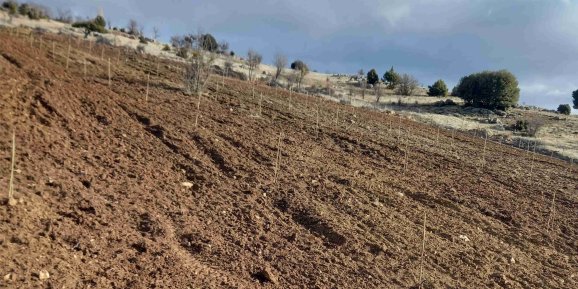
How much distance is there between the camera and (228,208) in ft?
24.3

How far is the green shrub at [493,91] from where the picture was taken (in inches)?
1612

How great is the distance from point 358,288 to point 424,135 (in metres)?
16.0

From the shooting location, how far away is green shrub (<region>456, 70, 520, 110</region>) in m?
40.9

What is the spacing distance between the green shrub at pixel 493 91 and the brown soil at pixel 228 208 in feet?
92.6

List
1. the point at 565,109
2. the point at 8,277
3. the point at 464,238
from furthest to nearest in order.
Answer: the point at 565,109 < the point at 464,238 < the point at 8,277

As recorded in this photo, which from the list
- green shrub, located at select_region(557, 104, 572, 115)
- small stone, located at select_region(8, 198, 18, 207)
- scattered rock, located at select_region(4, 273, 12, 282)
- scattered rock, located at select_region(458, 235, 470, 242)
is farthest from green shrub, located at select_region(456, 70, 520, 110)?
scattered rock, located at select_region(4, 273, 12, 282)

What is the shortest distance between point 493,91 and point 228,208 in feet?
127

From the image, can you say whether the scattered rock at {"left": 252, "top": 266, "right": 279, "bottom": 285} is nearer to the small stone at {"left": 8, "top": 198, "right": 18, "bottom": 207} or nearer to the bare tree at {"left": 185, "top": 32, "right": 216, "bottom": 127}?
the small stone at {"left": 8, "top": 198, "right": 18, "bottom": 207}

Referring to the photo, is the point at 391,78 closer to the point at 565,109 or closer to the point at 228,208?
the point at 565,109

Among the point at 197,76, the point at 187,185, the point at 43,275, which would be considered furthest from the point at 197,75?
the point at 43,275

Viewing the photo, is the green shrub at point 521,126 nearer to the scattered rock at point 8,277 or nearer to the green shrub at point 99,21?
the scattered rock at point 8,277

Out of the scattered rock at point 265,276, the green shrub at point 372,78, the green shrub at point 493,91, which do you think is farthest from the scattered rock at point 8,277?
the green shrub at point 372,78

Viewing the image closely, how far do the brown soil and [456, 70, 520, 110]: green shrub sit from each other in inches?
1111

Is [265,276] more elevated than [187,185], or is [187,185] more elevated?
[187,185]
